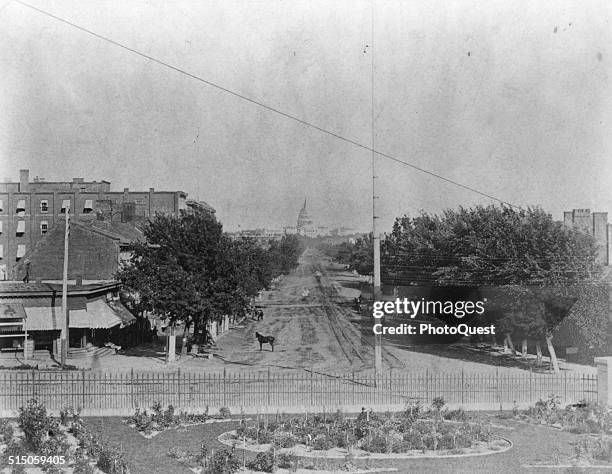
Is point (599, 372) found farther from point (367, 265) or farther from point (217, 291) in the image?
point (367, 265)

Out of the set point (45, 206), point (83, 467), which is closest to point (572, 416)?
point (83, 467)

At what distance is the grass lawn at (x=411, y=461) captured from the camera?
55.6 ft

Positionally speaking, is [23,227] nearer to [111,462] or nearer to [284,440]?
[284,440]

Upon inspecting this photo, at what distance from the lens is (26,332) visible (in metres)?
32.6

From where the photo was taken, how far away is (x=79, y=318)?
112 feet

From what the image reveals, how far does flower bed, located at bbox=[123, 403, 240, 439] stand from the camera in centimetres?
2011

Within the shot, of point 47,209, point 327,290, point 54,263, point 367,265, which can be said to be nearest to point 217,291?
point 54,263

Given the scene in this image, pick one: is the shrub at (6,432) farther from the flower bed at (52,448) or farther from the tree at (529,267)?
the tree at (529,267)

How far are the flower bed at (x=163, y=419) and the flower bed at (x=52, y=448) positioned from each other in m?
1.58

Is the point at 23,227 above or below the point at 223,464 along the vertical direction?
above

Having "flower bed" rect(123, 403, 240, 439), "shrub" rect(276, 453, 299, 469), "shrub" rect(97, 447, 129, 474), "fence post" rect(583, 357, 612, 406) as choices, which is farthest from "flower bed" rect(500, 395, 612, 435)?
"shrub" rect(97, 447, 129, 474)

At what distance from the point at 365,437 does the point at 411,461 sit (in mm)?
1754

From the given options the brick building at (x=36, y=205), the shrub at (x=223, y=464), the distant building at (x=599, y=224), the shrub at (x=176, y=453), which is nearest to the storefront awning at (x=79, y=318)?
the shrub at (x=176, y=453)

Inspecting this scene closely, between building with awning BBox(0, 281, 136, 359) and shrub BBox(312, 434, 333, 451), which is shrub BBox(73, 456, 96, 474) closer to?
shrub BBox(312, 434, 333, 451)
